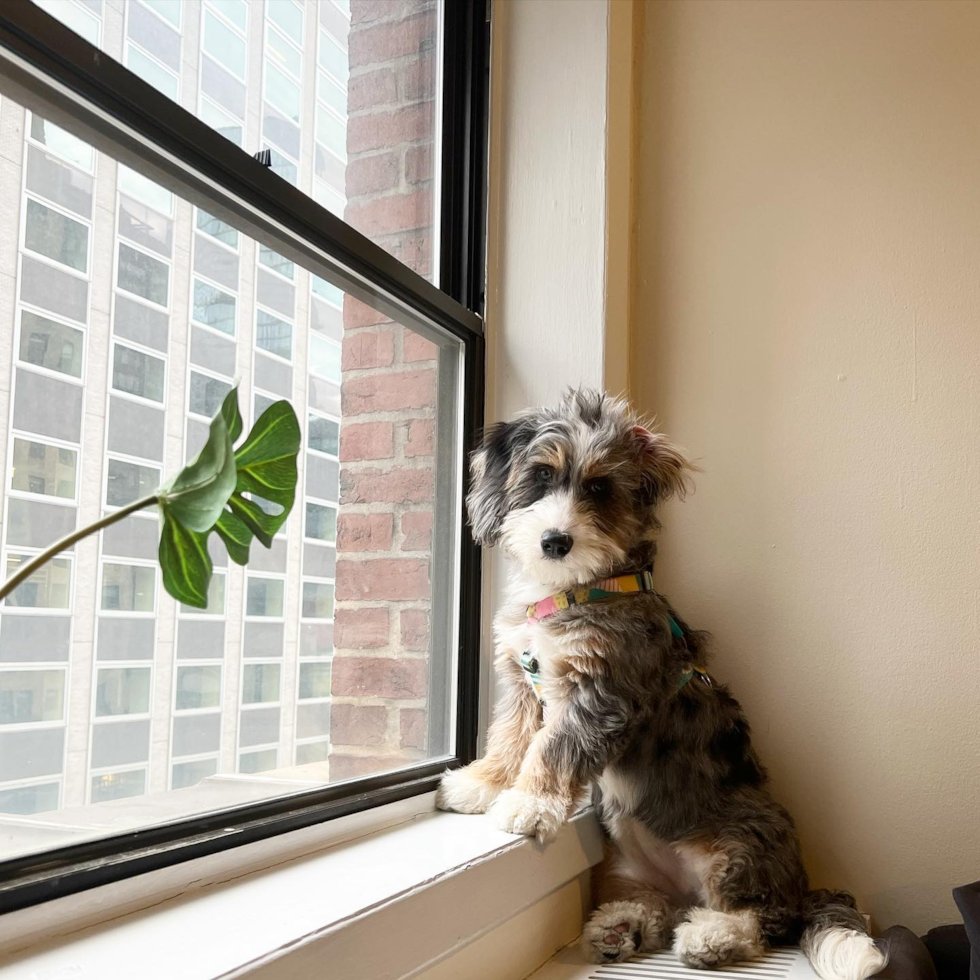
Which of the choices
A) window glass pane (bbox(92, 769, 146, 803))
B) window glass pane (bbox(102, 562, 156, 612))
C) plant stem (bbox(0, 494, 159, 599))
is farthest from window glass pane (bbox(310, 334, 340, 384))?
plant stem (bbox(0, 494, 159, 599))

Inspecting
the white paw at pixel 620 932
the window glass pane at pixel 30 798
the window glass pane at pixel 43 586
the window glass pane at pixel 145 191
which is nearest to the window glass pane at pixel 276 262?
the window glass pane at pixel 145 191

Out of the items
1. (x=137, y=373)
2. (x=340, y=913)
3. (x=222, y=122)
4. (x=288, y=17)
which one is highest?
(x=288, y=17)

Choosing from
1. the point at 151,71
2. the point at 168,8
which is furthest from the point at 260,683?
the point at 168,8

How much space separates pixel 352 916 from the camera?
1.20m

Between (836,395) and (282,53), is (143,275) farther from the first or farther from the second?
(836,395)

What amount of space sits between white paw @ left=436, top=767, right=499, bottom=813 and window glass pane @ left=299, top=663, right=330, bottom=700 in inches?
12.6

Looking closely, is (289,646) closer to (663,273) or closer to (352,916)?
(352,916)

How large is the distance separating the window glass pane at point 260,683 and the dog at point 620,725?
0.47 meters

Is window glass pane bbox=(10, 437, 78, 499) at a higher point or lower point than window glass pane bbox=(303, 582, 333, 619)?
higher

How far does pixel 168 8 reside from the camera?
4.75 feet

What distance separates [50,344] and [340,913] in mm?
823

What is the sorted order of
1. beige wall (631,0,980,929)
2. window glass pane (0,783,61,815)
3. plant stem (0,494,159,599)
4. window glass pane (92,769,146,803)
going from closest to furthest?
1. plant stem (0,494,159,599)
2. window glass pane (0,783,61,815)
3. window glass pane (92,769,146,803)
4. beige wall (631,0,980,929)

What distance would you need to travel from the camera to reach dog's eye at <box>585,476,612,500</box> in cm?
183

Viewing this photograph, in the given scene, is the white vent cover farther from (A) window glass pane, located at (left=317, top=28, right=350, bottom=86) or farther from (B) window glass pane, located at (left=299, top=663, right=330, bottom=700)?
(A) window glass pane, located at (left=317, top=28, right=350, bottom=86)
